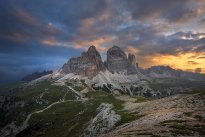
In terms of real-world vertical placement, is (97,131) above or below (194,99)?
below

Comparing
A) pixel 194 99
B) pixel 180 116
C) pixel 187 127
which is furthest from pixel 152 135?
pixel 194 99

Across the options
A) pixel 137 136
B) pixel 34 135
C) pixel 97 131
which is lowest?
pixel 34 135

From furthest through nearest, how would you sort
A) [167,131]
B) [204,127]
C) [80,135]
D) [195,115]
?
[80,135]
[195,115]
[204,127]
[167,131]

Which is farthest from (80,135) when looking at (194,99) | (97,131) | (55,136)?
(194,99)

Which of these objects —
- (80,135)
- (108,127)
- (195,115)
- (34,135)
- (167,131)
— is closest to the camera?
(167,131)

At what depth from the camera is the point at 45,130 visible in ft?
625

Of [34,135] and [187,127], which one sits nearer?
[187,127]

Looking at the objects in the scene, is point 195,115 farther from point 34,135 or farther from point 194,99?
point 34,135

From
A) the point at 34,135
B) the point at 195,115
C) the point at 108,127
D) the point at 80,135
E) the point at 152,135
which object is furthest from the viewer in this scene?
the point at 34,135

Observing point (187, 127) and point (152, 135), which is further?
point (187, 127)

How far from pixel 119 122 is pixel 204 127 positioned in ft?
176

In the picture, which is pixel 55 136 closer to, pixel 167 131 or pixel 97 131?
pixel 97 131

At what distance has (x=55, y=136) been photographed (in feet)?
505

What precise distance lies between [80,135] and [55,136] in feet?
139
